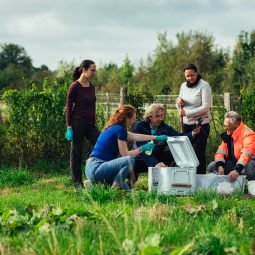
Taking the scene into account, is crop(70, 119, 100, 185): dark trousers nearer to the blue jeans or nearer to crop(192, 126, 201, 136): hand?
the blue jeans

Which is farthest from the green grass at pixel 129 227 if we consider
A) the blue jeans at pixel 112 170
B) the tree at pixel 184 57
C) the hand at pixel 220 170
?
the tree at pixel 184 57

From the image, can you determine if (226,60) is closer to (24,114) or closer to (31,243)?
(24,114)

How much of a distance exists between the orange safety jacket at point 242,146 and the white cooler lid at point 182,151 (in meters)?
0.63

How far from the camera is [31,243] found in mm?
4023

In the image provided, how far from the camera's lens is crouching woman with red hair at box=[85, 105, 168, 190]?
6.90 metres

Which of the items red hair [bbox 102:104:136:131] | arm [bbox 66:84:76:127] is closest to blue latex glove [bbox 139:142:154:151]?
red hair [bbox 102:104:136:131]

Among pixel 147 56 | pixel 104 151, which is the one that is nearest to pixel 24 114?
pixel 104 151

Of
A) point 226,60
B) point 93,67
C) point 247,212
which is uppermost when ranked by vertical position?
point 226,60

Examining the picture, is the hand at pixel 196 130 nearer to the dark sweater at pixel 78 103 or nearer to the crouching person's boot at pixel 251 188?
the crouching person's boot at pixel 251 188

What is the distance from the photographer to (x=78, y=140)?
7863 millimetres

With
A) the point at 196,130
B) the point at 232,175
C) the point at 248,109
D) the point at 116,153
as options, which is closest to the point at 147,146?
the point at 116,153

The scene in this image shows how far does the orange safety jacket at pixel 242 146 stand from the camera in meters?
7.21

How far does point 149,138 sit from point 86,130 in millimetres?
1139

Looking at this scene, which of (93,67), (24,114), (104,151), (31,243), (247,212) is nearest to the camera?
(31,243)
